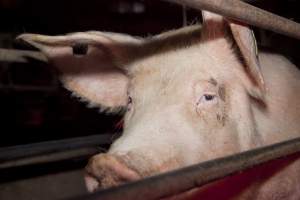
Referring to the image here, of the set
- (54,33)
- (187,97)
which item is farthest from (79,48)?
(54,33)

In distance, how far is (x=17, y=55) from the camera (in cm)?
264

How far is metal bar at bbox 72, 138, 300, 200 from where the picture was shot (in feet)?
2.90

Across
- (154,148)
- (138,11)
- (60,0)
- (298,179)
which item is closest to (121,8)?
(138,11)

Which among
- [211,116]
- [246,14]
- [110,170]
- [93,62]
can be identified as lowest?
[110,170]

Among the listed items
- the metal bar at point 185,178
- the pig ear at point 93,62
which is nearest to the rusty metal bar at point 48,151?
the pig ear at point 93,62

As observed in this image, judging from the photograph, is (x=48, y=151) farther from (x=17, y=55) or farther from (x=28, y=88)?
(x=28, y=88)

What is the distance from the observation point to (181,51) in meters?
2.02

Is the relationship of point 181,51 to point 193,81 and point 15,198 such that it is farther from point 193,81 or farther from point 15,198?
point 15,198

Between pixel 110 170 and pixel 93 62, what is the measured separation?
47.9 inches

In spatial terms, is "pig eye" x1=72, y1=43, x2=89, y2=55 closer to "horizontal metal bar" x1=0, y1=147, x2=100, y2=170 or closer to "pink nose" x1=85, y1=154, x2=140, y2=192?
"pink nose" x1=85, y1=154, x2=140, y2=192

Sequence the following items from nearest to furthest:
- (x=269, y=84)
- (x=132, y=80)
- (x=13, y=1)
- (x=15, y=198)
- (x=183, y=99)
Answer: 1. (x=183, y=99)
2. (x=132, y=80)
3. (x=269, y=84)
4. (x=15, y=198)
5. (x=13, y=1)

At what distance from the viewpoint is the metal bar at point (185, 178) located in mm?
885

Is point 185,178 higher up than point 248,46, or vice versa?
point 248,46

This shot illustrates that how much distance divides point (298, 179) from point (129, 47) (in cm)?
118
